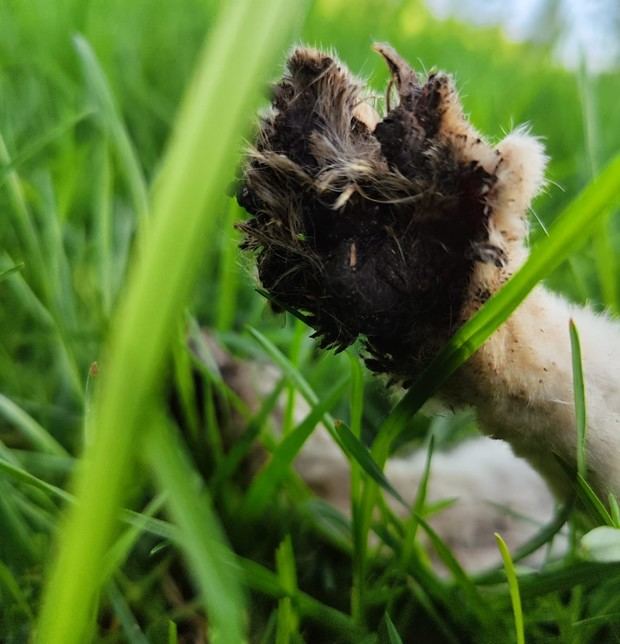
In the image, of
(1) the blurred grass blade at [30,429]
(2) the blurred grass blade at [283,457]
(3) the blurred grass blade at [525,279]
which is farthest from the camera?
(1) the blurred grass blade at [30,429]

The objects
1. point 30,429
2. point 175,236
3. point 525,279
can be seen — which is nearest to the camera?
point 175,236

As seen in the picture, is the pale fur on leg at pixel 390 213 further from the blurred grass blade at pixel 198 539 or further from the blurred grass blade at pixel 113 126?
the blurred grass blade at pixel 113 126

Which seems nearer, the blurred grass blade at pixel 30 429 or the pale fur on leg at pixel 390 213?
the pale fur on leg at pixel 390 213

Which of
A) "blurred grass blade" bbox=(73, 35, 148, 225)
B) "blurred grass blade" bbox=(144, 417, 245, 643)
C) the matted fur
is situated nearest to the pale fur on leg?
the matted fur

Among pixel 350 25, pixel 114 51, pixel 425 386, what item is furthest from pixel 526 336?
pixel 350 25

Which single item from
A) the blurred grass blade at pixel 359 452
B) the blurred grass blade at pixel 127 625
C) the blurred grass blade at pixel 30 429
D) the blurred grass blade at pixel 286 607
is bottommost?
the blurred grass blade at pixel 30 429

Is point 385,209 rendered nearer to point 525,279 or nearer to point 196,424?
point 525,279

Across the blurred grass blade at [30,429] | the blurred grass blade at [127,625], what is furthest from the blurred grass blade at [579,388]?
the blurred grass blade at [30,429]

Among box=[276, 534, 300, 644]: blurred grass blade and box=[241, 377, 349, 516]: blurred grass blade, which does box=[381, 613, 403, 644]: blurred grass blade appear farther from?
box=[241, 377, 349, 516]: blurred grass blade

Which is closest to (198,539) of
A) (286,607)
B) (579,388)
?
(286,607)
